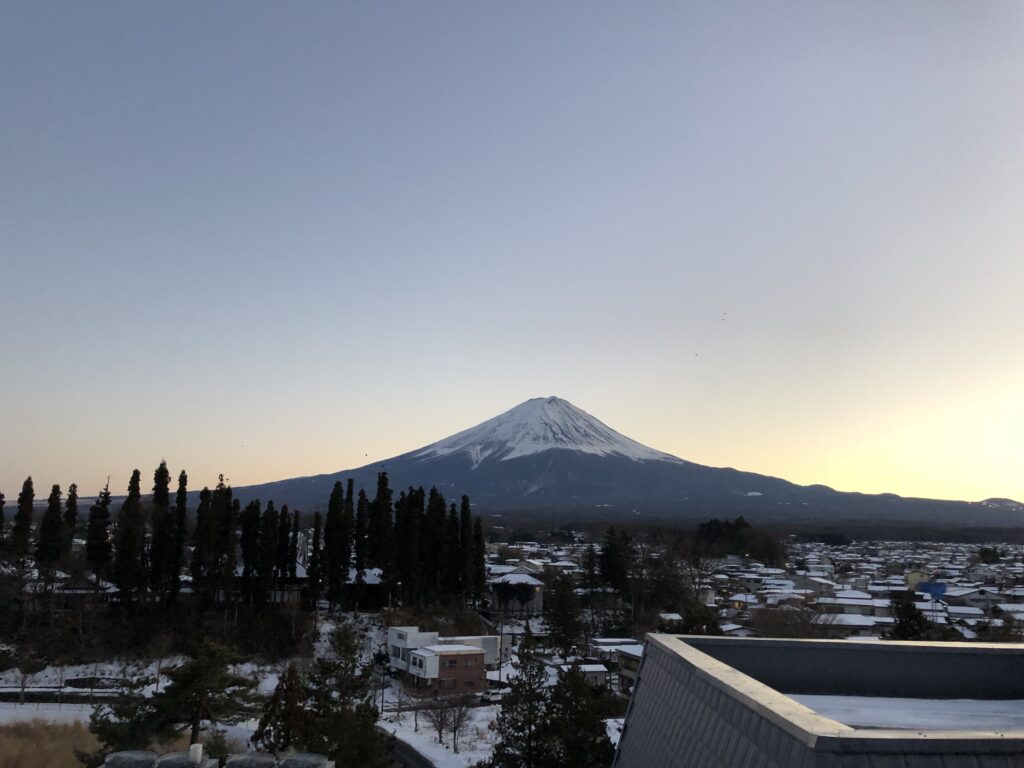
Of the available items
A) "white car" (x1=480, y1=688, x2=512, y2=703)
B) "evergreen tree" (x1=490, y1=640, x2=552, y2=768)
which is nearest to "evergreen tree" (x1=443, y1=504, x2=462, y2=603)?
"white car" (x1=480, y1=688, x2=512, y2=703)

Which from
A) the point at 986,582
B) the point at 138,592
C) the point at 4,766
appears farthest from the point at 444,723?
the point at 986,582

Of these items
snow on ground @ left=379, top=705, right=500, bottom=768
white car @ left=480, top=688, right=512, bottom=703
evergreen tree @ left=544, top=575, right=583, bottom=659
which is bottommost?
white car @ left=480, top=688, right=512, bottom=703

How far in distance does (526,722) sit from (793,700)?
9.20 metres

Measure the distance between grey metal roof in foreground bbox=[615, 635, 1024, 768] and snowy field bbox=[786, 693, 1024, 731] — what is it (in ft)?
0.77

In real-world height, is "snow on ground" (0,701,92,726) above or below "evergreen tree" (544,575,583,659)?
below

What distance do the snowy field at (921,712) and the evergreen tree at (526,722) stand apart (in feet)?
21.5

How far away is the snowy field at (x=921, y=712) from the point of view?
294 inches

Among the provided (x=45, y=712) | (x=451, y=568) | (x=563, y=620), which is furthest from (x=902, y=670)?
(x=451, y=568)

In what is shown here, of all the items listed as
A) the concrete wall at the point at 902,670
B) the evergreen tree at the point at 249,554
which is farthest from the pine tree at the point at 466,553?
the concrete wall at the point at 902,670

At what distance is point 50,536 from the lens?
1190 inches

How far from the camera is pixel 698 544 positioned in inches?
2891

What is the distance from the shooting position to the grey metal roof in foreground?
15.0 feet

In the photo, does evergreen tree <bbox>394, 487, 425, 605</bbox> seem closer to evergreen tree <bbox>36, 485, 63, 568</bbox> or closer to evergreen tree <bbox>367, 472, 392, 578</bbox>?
evergreen tree <bbox>367, 472, 392, 578</bbox>

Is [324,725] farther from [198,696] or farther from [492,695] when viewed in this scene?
[492,695]
